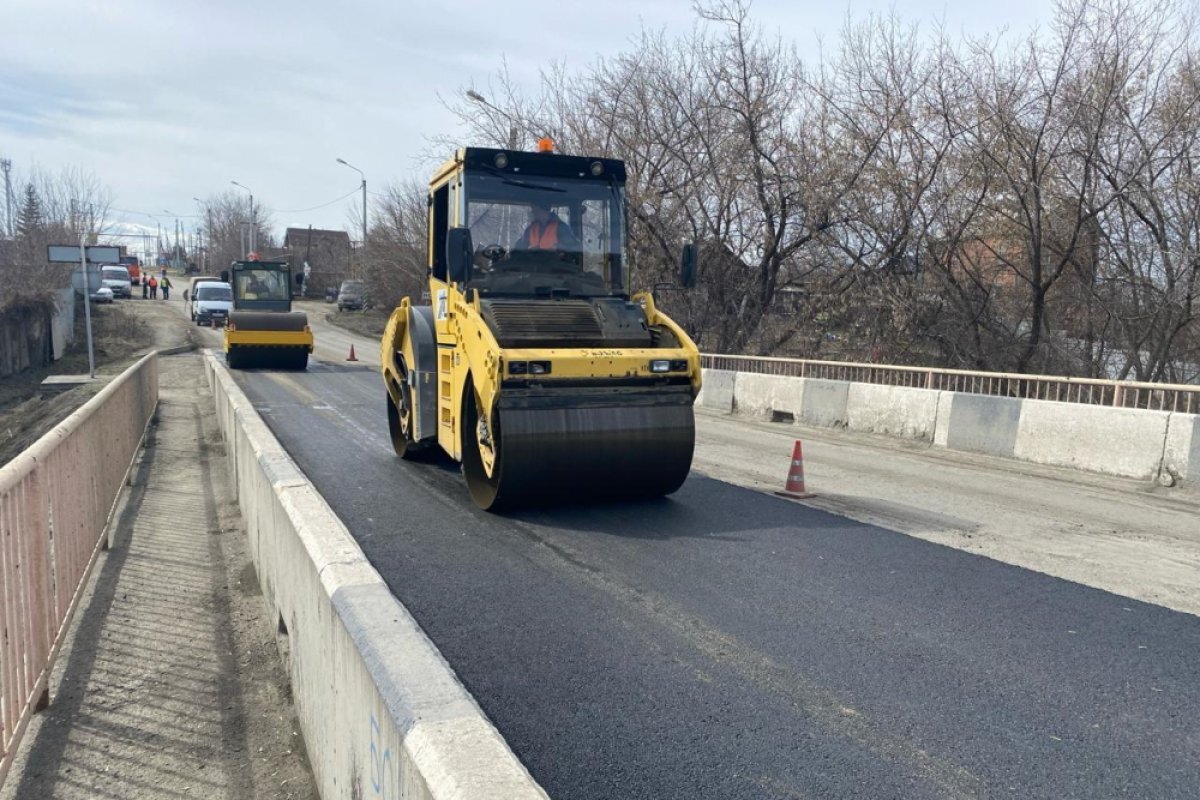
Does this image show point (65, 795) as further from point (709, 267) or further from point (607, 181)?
point (709, 267)

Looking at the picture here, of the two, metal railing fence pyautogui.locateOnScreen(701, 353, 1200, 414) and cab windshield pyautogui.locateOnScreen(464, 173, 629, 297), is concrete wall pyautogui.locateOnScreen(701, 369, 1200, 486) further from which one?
cab windshield pyautogui.locateOnScreen(464, 173, 629, 297)

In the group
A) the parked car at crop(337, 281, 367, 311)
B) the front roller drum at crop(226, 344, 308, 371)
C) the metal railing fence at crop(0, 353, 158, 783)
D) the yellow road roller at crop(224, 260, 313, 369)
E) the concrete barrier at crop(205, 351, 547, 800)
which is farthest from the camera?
the parked car at crop(337, 281, 367, 311)

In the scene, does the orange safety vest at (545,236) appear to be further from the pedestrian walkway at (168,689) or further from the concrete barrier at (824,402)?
the concrete barrier at (824,402)

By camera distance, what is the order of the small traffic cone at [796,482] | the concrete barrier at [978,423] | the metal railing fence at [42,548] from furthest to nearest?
1. the concrete barrier at [978,423]
2. the small traffic cone at [796,482]
3. the metal railing fence at [42,548]

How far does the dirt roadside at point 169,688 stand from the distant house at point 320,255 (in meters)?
60.4

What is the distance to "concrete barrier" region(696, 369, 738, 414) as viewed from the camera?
1595cm

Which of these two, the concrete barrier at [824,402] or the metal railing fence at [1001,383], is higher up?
the metal railing fence at [1001,383]

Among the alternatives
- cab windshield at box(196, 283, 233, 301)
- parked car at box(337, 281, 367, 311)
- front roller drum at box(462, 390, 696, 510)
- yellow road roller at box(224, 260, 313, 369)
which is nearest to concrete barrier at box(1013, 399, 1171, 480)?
front roller drum at box(462, 390, 696, 510)

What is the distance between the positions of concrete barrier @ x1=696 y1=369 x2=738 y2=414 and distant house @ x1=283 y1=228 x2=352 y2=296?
174ft

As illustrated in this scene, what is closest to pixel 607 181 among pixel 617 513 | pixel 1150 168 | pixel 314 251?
pixel 617 513

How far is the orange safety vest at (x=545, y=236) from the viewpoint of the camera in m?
7.87

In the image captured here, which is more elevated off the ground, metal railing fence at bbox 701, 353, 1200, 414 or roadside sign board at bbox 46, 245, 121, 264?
roadside sign board at bbox 46, 245, 121, 264

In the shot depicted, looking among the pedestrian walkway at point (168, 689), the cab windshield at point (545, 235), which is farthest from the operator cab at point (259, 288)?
the cab windshield at point (545, 235)

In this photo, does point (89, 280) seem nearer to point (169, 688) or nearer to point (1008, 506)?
point (169, 688)
